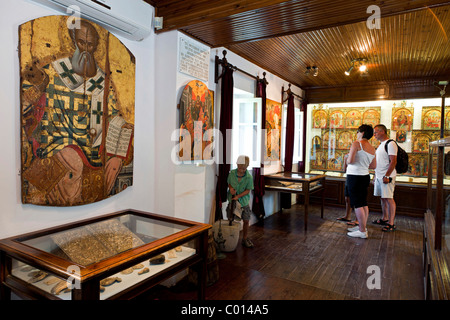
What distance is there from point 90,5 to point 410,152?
7248 mm

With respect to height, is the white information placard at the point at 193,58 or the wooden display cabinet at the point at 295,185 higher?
the white information placard at the point at 193,58

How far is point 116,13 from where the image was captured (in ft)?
8.21

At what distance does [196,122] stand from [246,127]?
1.96m

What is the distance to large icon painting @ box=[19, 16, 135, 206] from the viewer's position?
2.06 metres

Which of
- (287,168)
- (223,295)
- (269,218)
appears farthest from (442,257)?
(287,168)

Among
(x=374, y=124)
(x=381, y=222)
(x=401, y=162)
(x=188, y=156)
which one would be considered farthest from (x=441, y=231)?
(x=374, y=124)

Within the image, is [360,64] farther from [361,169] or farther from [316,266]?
[316,266]

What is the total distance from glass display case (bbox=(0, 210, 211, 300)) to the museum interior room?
1cm

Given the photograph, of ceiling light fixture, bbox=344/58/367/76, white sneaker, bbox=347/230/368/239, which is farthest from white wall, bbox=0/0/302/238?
ceiling light fixture, bbox=344/58/367/76

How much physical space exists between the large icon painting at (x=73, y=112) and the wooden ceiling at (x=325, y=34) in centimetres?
95

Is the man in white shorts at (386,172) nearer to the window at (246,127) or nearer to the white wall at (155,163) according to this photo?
the window at (246,127)

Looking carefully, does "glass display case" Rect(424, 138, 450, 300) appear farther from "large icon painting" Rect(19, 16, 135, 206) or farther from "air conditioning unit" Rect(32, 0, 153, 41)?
"air conditioning unit" Rect(32, 0, 153, 41)

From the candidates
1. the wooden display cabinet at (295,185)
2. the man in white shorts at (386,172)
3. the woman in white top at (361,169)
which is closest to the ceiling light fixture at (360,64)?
the man in white shorts at (386,172)

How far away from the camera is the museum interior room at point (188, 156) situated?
6.33 ft
